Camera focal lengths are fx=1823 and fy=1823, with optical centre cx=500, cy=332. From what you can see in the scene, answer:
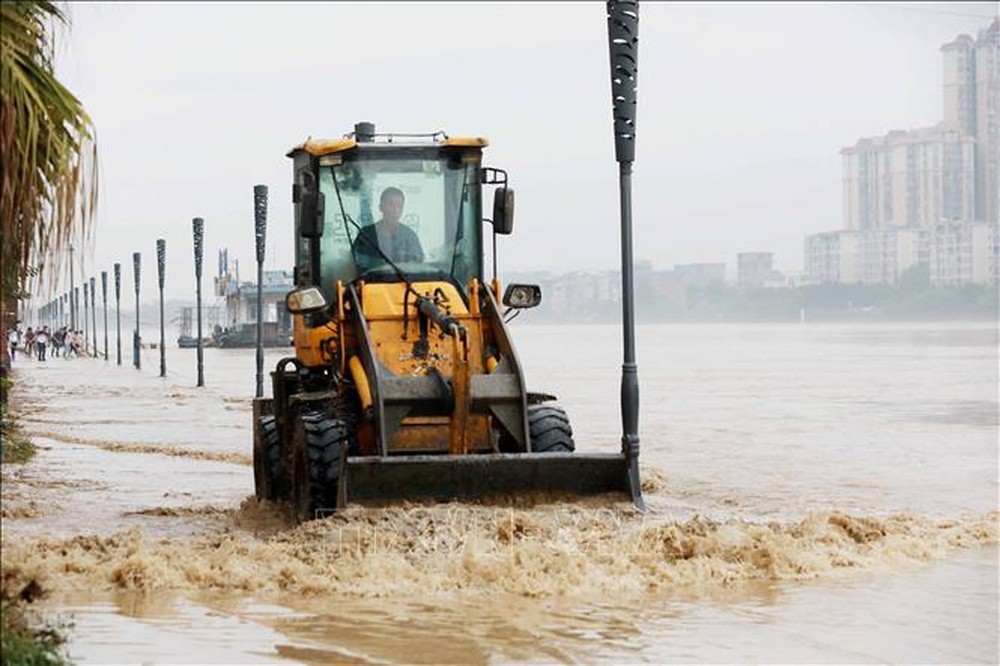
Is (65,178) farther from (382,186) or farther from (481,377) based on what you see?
(382,186)

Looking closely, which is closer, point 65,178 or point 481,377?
point 65,178

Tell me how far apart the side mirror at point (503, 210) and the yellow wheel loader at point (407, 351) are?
1 centimetres

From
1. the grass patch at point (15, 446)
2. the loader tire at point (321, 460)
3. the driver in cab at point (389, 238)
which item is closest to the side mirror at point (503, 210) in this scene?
the driver in cab at point (389, 238)

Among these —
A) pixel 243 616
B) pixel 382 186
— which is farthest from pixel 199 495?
pixel 243 616

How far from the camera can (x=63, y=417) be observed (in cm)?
3369

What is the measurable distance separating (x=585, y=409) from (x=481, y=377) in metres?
23.6

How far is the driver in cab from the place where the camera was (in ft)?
48.4

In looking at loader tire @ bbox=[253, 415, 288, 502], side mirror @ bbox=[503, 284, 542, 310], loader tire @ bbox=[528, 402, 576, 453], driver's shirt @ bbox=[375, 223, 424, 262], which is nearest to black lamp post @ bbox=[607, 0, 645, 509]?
side mirror @ bbox=[503, 284, 542, 310]

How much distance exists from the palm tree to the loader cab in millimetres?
6531

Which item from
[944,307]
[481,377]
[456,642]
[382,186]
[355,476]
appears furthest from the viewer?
[944,307]

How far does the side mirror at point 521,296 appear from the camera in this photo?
14586mm

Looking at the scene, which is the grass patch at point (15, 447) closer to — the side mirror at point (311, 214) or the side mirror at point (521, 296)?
the side mirror at point (311, 214)

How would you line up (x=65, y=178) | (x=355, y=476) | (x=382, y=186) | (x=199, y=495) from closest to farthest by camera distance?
1. (x=65, y=178)
2. (x=355, y=476)
3. (x=382, y=186)
4. (x=199, y=495)

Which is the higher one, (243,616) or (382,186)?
(382,186)
